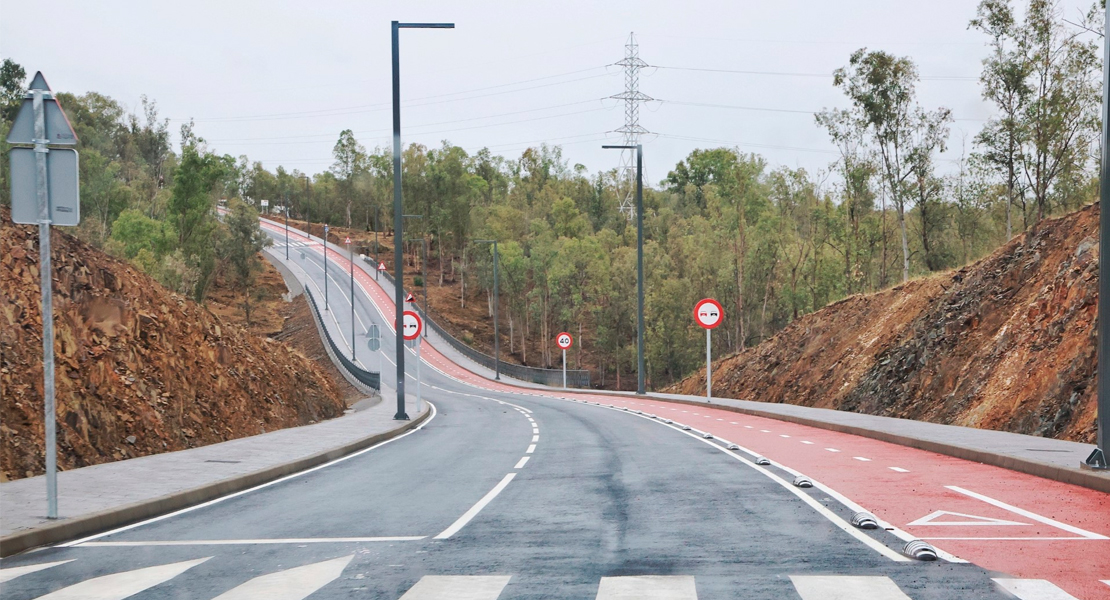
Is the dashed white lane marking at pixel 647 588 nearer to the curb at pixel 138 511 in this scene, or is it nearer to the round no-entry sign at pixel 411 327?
the curb at pixel 138 511

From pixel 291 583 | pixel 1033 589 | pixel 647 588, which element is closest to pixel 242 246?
pixel 291 583

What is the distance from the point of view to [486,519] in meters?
10.2

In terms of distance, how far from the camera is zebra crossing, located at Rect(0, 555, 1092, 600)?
6.57 metres

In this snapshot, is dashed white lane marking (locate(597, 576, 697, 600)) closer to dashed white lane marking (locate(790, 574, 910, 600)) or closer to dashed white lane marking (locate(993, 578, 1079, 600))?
dashed white lane marking (locate(790, 574, 910, 600))

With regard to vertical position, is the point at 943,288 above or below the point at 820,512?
above

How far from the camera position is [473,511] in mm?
10836

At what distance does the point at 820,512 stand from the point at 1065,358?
12097 mm

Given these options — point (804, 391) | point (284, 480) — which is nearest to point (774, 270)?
point (804, 391)

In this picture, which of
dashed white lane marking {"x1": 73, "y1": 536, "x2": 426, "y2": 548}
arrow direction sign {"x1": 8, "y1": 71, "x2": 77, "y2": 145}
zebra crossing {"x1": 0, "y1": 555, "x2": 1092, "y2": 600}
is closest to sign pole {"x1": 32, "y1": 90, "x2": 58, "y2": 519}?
arrow direction sign {"x1": 8, "y1": 71, "x2": 77, "y2": 145}

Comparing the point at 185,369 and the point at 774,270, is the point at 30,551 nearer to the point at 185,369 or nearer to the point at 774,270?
the point at 185,369

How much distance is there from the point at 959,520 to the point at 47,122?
9.86 meters

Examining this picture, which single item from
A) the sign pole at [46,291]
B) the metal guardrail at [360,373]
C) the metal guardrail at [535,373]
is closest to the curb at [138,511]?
the sign pole at [46,291]

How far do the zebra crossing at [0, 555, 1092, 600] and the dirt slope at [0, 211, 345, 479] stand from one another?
296 inches

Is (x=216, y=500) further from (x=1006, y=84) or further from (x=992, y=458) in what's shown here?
(x=1006, y=84)
